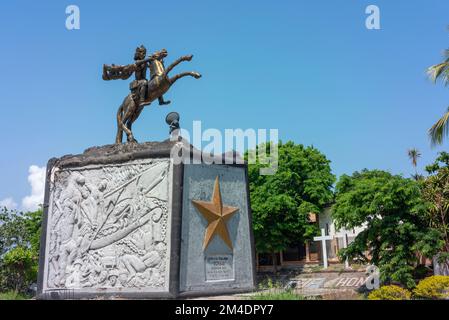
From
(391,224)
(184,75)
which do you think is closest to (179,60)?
(184,75)

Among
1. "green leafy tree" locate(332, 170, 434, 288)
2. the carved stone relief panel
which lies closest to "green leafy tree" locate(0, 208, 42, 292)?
the carved stone relief panel

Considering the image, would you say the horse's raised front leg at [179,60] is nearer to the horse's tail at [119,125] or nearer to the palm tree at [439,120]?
the horse's tail at [119,125]

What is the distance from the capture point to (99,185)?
10984 mm

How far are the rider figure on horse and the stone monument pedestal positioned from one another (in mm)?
1574

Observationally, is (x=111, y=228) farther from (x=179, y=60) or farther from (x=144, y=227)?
(x=179, y=60)

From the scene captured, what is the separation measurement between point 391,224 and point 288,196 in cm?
1225

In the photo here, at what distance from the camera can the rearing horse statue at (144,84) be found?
11445 millimetres

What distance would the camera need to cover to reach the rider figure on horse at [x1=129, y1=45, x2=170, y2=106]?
38.8 ft

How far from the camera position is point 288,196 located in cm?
3203

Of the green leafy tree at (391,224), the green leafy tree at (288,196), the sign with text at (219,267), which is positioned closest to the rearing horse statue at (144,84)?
the sign with text at (219,267)
